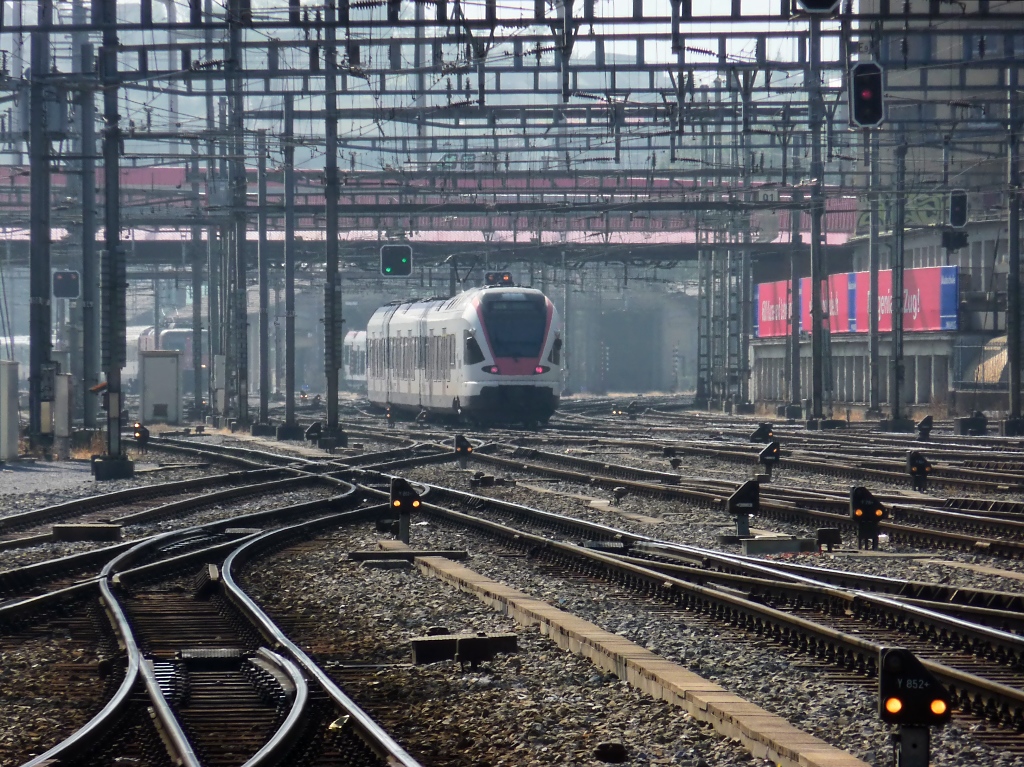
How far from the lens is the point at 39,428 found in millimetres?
29422

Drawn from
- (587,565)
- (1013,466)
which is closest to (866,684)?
(587,565)

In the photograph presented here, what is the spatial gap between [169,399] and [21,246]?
82.5 feet

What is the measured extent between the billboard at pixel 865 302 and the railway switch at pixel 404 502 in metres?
27.7

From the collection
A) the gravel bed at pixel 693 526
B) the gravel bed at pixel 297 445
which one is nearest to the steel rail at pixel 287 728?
the gravel bed at pixel 693 526

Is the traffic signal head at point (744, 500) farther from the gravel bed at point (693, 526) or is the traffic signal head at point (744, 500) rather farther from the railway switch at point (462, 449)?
Result: the railway switch at point (462, 449)

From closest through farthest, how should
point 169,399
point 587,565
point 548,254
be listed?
point 587,565
point 169,399
point 548,254

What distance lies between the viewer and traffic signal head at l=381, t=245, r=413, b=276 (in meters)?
36.2

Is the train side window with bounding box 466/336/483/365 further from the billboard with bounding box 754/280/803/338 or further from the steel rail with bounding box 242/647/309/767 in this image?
the steel rail with bounding box 242/647/309/767

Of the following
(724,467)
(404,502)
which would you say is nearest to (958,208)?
(724,467)

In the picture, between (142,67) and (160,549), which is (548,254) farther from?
(160,549)

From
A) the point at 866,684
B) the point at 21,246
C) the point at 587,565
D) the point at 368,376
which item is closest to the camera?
the point at 866,684

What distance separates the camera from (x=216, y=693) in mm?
7629

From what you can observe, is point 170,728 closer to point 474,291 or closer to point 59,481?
point 59,481

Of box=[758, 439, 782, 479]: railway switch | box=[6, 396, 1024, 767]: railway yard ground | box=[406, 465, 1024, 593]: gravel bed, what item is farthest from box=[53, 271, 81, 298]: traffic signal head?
box=[758, 439, 782, 479]: railway switch
